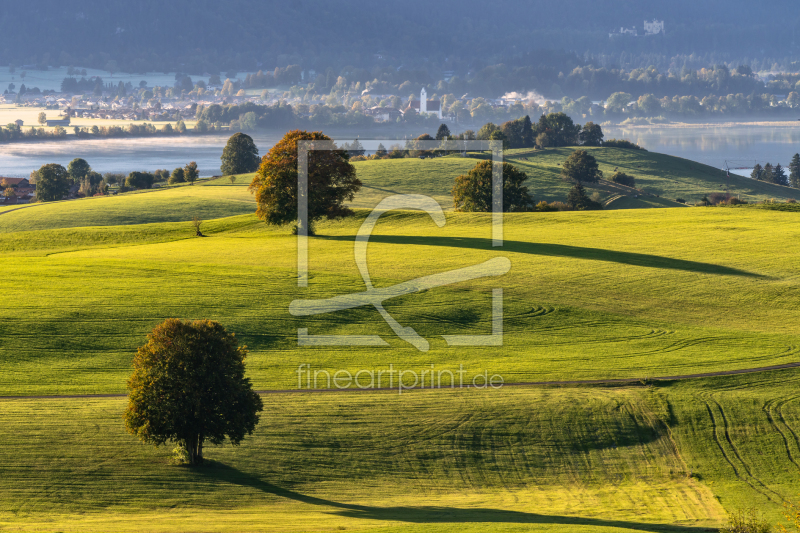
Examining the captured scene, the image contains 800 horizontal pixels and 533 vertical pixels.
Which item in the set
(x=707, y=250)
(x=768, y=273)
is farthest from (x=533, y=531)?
(x=707, y=250)

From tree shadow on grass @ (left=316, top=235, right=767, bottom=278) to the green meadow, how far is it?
322 mm

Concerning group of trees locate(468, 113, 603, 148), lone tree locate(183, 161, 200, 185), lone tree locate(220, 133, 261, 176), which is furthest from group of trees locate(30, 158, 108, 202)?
group of trees locate(468, 113, 603, 148)

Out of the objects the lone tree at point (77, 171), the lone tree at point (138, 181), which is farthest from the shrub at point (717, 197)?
the lone tree at point (77, 171)

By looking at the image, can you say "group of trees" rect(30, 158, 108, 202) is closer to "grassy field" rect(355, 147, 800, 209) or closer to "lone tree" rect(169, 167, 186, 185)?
"lone tree" rect(169, 167, 186, 185)

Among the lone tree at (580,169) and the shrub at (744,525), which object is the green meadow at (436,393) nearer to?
the shrub at (744,525)

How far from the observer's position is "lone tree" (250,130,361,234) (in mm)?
54125

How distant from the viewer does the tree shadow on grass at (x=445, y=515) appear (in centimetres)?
1895

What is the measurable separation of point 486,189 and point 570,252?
23.4 m

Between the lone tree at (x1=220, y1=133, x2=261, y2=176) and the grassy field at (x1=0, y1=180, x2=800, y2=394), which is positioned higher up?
the lone tree at (x1=220, y1=133, x2=261, y2=176)

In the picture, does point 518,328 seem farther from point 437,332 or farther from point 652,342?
point 652,342

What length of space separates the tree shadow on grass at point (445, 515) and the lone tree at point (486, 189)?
5518cm

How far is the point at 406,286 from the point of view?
41.4 metres

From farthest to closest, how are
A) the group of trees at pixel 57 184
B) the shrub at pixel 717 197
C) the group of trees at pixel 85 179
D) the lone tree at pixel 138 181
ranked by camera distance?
the lone tree at pixel 138 181 < the group of trees at pixel 85 179 < the group of trees at pixel 57 184 < the shrub at pixel 717 197

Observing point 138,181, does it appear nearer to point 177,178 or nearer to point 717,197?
point 177,178
